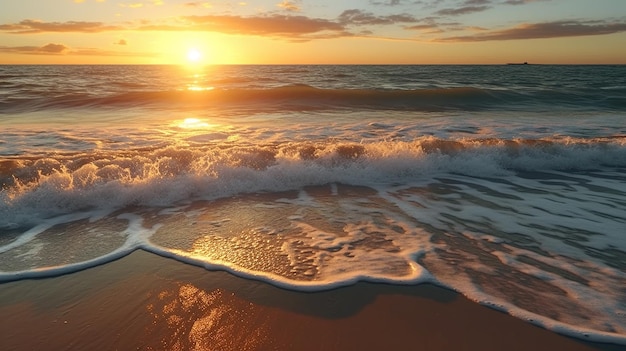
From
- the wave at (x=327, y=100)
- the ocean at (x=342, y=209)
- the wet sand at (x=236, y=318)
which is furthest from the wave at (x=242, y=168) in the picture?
the wave at (x=327, y=100)

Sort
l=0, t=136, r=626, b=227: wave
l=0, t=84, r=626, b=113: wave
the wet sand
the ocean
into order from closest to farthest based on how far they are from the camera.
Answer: the wet sand → the ocean → l=0, t=136, r=626, b=227: wave → l=0, t=84, r=626, b=113: wave

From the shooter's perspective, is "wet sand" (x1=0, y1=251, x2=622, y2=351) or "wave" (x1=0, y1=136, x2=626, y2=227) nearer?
"wet sand" (x1=0, y1=251, x2=622, y2=351)

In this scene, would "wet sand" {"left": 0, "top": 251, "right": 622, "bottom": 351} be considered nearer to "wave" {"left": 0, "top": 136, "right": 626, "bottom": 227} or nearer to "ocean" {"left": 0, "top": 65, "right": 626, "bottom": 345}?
"ocean" {"left": 0, "top": 65, "right": 626, "bottom": 345}

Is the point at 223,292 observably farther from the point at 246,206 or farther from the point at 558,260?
the point at 558,260

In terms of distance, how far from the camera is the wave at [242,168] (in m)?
5.61

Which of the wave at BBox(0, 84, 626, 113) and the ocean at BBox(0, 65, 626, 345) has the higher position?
the wave at BBox(0, 84, 626, 113)

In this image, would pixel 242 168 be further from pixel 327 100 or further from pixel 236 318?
pixel 327 100

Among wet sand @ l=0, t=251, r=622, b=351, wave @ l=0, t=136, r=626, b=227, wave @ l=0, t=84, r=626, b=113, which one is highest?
wave @ l=0, t=84, r=626, b=113

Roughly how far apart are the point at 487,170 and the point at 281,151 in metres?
3.96

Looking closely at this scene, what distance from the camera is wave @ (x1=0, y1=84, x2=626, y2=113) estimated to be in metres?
17.9

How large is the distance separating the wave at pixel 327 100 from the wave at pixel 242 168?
9513mm

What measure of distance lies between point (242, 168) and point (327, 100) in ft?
44.5

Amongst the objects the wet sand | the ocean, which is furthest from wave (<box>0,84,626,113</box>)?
the wet sand

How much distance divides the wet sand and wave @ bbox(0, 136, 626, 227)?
91.3 inches
